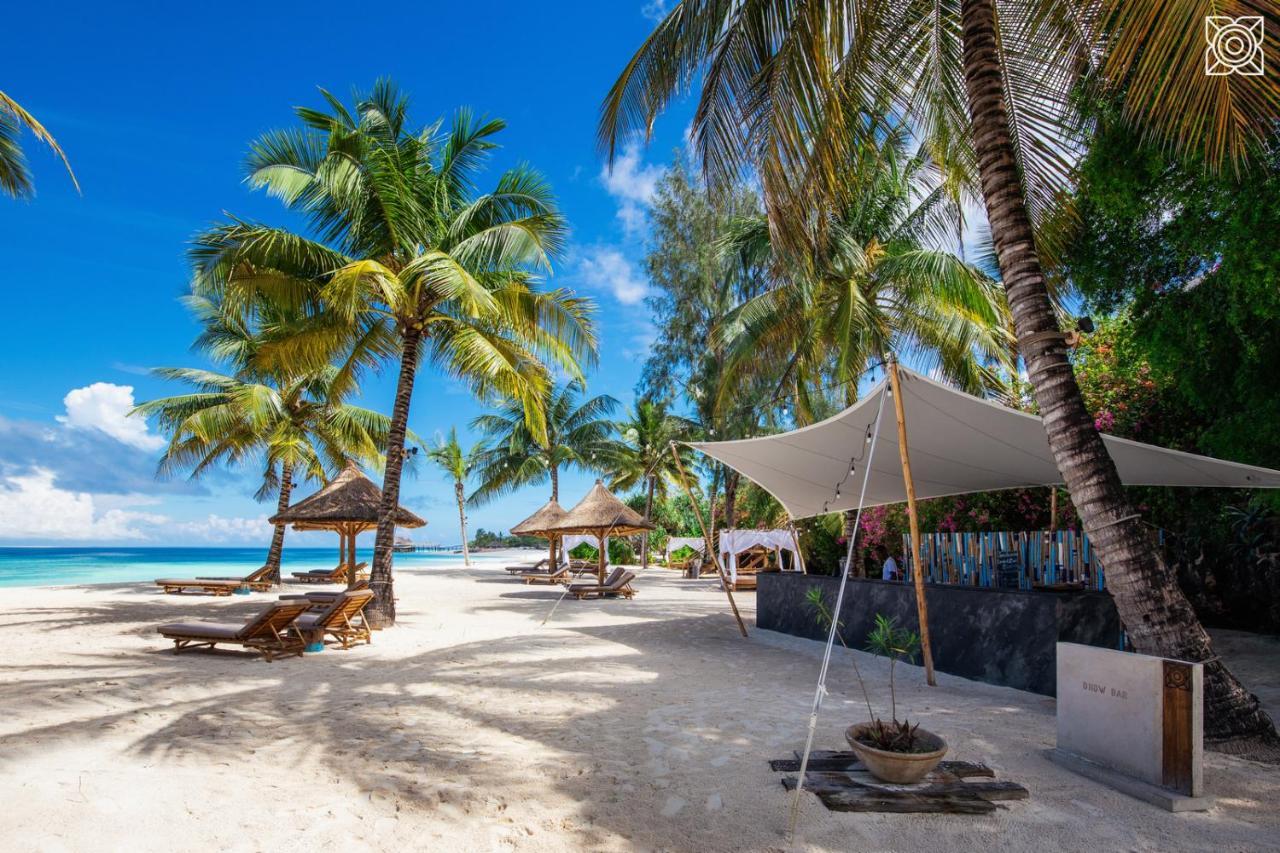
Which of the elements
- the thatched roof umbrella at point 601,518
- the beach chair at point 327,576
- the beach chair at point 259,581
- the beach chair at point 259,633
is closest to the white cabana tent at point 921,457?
the beach chair at point 259,633

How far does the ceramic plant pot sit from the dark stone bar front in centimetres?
310

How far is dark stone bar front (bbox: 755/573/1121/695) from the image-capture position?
20.5ft

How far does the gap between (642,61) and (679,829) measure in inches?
242

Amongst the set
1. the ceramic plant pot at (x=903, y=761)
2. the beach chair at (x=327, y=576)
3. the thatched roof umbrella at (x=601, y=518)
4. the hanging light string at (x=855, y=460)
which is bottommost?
the beach chair at (x=327, y=576)

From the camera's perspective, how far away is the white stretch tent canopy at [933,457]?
634cm

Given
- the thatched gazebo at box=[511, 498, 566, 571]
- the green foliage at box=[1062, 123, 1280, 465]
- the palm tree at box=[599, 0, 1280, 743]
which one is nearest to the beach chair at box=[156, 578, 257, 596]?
the thatched gazebo at box=[511, 498, 566, 571]

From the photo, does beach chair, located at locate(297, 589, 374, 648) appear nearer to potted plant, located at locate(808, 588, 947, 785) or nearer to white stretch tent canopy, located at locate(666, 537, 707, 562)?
potted plant, located at locate(808, 588, 947, 785)

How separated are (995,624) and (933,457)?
6.98 feet

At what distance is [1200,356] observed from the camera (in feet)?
21.5

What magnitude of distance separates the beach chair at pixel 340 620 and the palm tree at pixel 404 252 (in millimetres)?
1144

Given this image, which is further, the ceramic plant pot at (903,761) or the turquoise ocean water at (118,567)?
the turquoise ocean water at (118,567)

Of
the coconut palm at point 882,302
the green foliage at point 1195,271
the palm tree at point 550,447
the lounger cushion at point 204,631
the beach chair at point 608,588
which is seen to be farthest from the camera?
the palm tree at point 550,447

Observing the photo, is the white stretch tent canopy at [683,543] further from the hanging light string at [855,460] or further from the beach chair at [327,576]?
the hanging light string at [855,460]

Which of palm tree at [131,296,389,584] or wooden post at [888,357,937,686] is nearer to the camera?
wooden post at [888,357,937,686]
